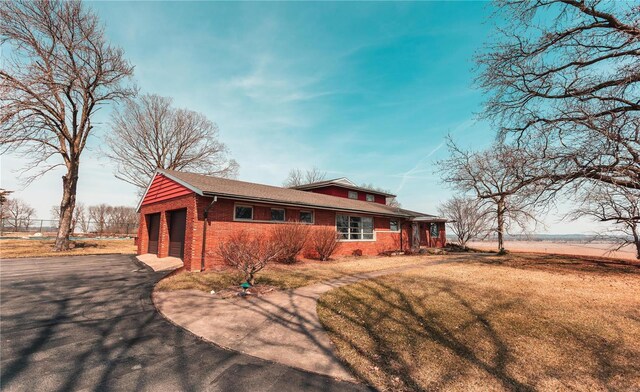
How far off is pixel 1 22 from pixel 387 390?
25.0m

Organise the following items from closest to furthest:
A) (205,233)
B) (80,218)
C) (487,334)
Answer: (487,334), (205,233), (80,218)

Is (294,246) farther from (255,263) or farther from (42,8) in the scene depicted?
(42,8)

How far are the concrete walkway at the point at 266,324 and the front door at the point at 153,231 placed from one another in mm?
9800

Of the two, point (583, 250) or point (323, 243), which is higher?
point (323, 243)

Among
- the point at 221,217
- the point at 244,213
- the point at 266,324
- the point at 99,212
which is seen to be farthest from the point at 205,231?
the point at 99,212

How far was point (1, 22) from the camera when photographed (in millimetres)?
15141

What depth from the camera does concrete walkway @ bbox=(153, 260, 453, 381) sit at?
12.9ft

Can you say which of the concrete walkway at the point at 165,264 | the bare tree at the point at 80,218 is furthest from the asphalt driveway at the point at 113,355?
the bare tree at the point at 80,218

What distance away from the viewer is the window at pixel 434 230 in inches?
1081

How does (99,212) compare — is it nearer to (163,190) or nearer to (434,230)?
(163,190)

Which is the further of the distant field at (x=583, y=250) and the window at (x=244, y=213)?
the distant field at (x=583, y=250)

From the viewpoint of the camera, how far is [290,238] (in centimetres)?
1291

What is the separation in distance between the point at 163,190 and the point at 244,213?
520 centimetres

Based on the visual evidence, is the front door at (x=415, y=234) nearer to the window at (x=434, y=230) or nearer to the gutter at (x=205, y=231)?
→ the window at (x=434, y=230)
